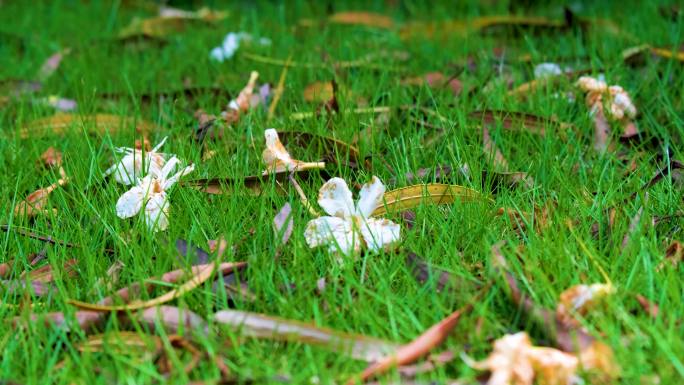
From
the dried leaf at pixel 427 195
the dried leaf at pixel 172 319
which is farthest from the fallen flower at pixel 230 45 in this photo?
the dried leaf at pixel 172 319

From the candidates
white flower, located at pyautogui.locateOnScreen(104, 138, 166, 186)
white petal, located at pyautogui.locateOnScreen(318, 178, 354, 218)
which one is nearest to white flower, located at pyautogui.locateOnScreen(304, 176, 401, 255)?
white petal, located at pyautogui.locateOnScreen(318, 178, 354, 218)

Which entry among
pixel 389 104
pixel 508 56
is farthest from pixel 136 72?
pixel 508 56

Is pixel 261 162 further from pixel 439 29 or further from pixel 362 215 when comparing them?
pixel 439 29

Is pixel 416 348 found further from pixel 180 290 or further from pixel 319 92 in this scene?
pixel 319 92

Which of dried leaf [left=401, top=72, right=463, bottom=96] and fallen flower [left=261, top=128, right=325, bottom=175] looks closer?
fallen flower [left=261, top=128, right=325, bottom=175]

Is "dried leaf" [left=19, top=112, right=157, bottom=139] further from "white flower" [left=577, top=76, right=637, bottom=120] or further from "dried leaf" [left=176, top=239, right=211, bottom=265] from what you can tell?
"white flower" [left=577, top=76, right=637, bottom=120]

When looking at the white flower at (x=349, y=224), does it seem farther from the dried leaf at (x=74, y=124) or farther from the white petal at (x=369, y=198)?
the dried leaf at (x=74, y=124)

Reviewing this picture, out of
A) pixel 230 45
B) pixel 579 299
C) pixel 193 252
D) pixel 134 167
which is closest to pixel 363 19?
pixel 230 45
